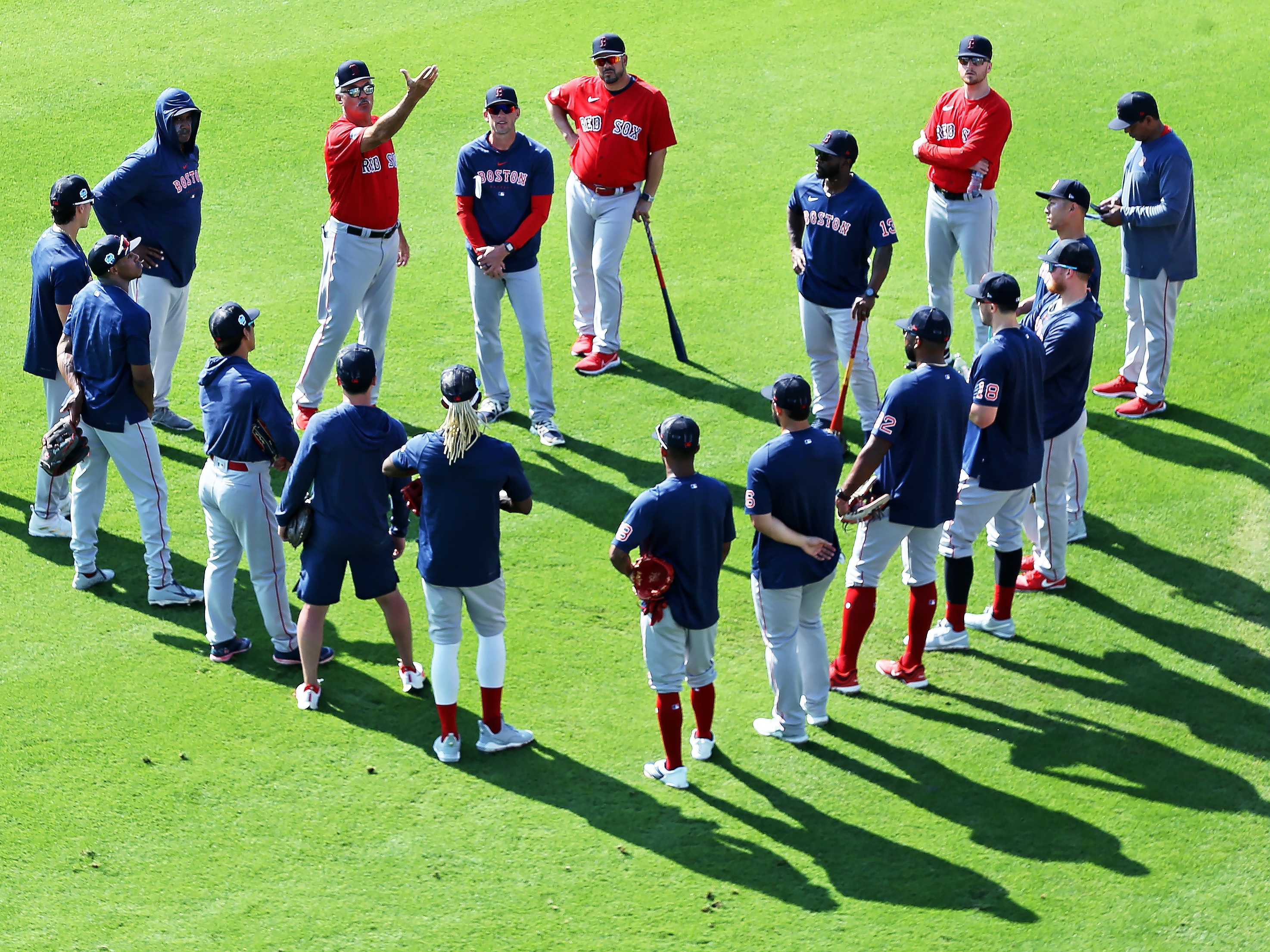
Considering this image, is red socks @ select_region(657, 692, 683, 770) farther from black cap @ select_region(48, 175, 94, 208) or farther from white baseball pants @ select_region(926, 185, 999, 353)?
black cap @ select_region(48, 175, 94, 208)

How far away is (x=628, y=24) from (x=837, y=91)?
2533 millimetres

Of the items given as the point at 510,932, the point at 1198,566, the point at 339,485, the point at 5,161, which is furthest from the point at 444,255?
the point at 510,932

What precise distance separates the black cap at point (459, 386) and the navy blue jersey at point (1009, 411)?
241 centimetres

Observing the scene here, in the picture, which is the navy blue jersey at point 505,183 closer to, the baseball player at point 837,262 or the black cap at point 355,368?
the baseball player at point 837,262

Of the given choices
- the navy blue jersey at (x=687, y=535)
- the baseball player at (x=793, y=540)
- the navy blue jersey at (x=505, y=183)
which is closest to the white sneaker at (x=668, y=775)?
the baseball player at (x=793, y=540)

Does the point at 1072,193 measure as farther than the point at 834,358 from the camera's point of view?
No

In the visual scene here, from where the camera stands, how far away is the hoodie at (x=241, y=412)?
6.76 metres

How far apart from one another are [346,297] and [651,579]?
156 inches

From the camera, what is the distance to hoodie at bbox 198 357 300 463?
6.76 meters

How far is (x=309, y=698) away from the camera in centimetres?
688

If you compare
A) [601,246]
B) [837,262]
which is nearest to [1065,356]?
[837,262]

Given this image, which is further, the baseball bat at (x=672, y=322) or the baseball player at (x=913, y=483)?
the baseball bat at (x=672, y=322)

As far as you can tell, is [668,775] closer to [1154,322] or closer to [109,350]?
[109,350]


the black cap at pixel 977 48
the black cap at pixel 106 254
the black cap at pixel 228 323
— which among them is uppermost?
the black cap at pixel 977 48
